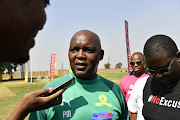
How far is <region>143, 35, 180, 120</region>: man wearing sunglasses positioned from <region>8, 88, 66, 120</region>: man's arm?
4.78ft

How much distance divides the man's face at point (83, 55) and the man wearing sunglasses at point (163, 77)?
0.84m

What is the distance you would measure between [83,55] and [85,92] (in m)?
0.47

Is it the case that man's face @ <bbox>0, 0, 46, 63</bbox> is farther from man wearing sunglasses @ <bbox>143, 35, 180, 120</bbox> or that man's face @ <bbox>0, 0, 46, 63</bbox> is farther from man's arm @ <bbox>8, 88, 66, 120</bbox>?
man wearing sunglasses @ <bbox>143, 35, 180, 120</bbox>

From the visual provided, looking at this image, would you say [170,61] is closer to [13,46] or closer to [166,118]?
[166,118]

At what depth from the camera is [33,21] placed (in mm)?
928

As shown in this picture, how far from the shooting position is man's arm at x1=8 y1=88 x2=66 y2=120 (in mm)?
1816

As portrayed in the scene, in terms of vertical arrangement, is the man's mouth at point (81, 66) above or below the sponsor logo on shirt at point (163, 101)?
above

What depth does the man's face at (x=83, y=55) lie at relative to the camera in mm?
2430

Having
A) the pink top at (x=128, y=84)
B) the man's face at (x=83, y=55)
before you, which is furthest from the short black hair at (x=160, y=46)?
the pink top at (x=128, y=84)

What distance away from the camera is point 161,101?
2.72 meters

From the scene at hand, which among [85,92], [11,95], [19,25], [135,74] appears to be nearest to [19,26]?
[19,25]

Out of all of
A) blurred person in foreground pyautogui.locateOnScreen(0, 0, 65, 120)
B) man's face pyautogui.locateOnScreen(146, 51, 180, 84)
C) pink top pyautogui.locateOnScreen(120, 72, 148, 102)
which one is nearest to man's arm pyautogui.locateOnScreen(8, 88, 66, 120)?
blurred person in foreground pyautogui.locateOnScreen(0, 0, 65, 120)

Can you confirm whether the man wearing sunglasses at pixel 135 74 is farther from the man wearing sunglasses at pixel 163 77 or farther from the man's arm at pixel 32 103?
the man's arm at pixel 32 103

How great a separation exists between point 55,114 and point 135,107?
1540 mm
